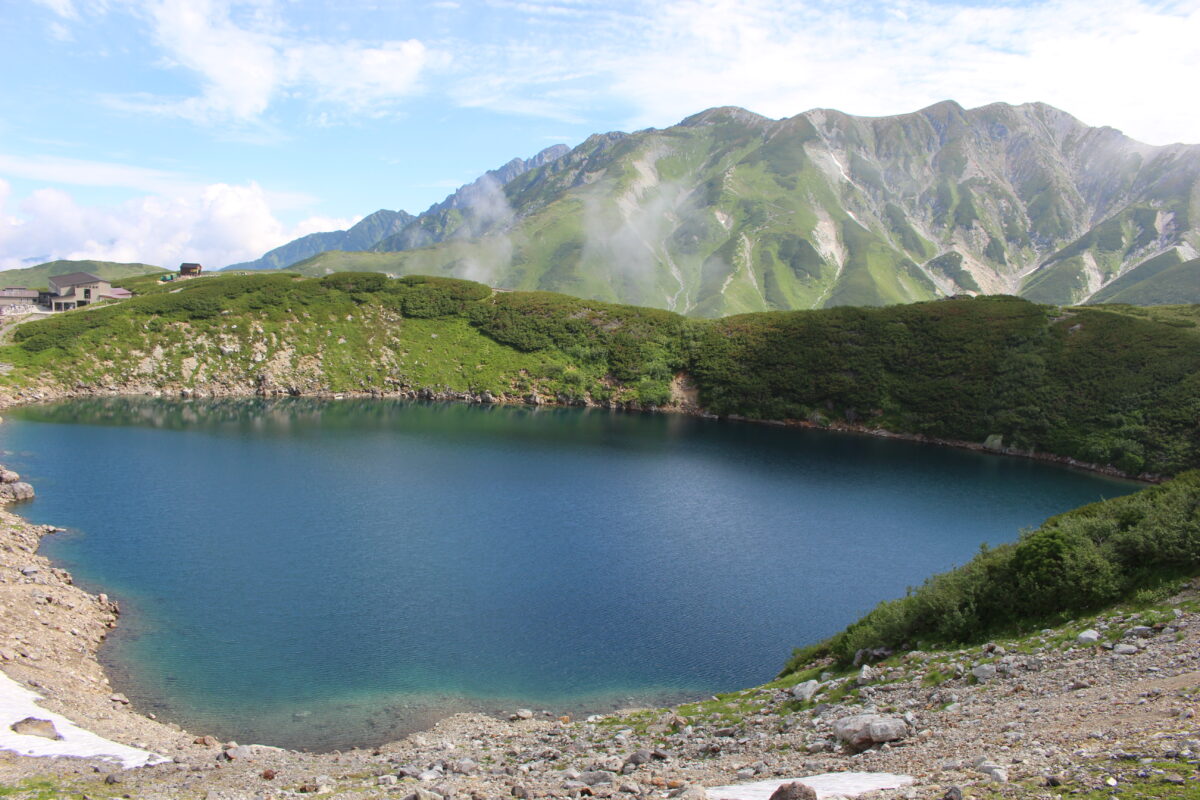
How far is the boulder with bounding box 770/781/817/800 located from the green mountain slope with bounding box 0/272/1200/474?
78604 mm

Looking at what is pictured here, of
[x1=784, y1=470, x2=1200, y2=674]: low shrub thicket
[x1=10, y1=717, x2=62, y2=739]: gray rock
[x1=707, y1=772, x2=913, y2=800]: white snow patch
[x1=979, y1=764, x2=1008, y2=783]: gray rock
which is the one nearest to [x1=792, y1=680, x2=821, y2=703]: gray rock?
[x1=784, y1=470, x2=1200, y2=674]: low shrub thicket

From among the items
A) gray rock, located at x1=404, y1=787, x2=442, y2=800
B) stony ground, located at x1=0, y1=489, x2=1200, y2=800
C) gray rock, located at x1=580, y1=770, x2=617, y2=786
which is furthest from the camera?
gray rock, located at x1=580, y1=770, x2=617, y2=786

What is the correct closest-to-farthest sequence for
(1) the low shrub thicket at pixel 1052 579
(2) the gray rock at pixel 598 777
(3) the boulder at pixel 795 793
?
(3) the boulder at pixel 795 793 < (2) the gray rock at pixel 598 777 < (1) the low shrub thicket at pixel 1052 579

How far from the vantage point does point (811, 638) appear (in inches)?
1206

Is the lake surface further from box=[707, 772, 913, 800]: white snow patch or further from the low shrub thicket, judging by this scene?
box=[707, 772, 913, 800]: white snow patch

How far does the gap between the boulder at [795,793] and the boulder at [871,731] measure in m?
4.73

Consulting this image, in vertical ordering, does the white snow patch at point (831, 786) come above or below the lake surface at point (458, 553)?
above

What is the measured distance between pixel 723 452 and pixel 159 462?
51.5m

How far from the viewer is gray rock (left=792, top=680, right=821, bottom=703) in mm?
18875

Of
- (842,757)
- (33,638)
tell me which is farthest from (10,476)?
(842,757)

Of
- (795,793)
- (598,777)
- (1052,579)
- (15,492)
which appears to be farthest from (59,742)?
(15,492)

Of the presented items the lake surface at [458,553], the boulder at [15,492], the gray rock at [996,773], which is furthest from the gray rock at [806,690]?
the boulder at [15,492]

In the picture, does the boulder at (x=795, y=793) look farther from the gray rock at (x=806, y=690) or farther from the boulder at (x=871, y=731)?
the gray rock at (x=806, y=690)

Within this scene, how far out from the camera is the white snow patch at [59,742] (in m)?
16.9
